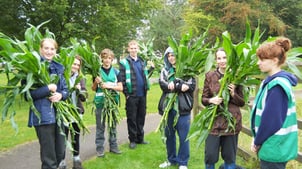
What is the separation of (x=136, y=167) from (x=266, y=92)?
122 inches

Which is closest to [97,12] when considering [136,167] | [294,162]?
[136,167]

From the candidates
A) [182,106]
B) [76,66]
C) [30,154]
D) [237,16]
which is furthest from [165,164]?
[237,16]

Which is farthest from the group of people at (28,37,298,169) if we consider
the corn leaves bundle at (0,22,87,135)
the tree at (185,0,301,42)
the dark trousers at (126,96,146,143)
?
the tree at (185,0,301,42)

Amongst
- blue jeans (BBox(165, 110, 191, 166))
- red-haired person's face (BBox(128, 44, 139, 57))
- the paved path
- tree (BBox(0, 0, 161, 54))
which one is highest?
tree (BBox(0, 0, 161, 54))

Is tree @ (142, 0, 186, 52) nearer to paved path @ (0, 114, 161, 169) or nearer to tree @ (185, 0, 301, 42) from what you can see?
tree @ (185, 0, 301, 42)

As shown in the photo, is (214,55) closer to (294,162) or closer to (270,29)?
(294,162)

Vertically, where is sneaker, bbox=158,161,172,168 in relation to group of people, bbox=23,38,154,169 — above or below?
below

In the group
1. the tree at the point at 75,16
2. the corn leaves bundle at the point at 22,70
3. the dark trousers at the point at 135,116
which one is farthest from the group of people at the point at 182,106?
the tree at the point at 75,16

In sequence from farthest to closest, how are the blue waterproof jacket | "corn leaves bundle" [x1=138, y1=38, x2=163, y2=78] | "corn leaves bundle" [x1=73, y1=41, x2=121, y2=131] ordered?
"corn leaves bundle" [x1=138, y1=38, x2=163, y2=78], "corn leaves bundle" [x1=73, y1=41, x2=121, y2=131], the blue waterproof jacket

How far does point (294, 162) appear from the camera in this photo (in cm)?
481

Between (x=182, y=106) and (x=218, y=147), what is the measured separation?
0.92 meters

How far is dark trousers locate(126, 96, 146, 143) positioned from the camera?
6.34 meters

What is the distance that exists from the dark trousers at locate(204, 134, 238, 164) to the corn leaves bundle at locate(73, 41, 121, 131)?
211 cm

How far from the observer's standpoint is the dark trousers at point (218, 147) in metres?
4.15
